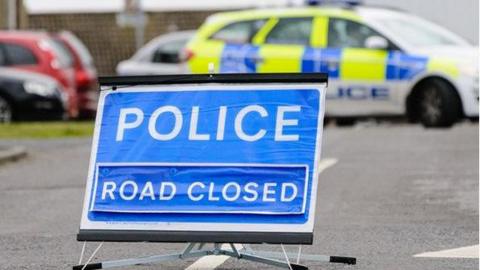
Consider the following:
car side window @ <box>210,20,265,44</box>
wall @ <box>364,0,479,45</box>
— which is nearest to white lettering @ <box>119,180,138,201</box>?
car side window @ <box>210,20,265,44</box>

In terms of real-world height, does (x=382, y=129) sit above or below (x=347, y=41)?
below

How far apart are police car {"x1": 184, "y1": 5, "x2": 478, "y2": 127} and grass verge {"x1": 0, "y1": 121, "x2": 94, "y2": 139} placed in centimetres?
211

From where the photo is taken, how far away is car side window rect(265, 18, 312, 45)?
799 inches

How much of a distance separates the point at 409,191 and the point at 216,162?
5174 mm

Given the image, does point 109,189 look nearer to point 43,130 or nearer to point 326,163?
point 326,163

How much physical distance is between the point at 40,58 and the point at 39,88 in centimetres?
49

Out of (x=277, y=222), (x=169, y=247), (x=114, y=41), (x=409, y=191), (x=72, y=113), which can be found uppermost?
(x=277, y=222)

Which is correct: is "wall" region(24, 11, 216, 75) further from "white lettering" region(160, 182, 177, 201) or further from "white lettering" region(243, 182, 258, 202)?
"white lettering" region(243, 182, 258, 202)

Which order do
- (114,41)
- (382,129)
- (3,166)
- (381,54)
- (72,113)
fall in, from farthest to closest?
1. (114,41)
2. (72,113)
3. (382,129)
4. (381,54)
5. (3,166)

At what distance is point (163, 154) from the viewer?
305 inches

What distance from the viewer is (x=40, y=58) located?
974 inches

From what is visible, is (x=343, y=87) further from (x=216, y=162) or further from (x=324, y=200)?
(x=216, y=162)

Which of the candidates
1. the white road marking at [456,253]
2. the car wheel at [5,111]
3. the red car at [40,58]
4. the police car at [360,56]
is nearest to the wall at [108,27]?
the red car at [40,58]

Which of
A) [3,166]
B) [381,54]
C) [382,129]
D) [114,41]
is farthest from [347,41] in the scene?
[114,41]
